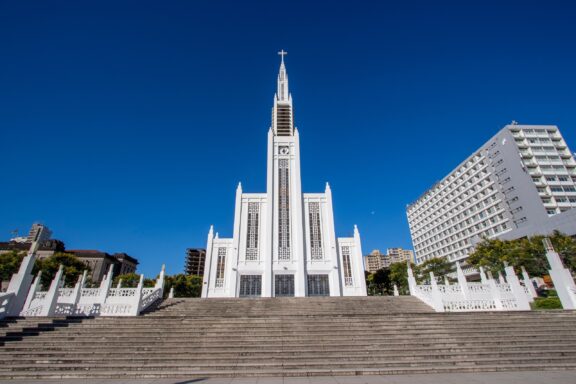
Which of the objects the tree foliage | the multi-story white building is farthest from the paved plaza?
the multi-story white building

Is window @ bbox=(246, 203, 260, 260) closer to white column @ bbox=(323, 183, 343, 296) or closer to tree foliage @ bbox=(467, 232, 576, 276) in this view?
white column @ bbox=(323, 183, 343, 296)

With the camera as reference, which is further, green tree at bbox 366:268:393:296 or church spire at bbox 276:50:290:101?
green tree at bbox 366:268:393:296

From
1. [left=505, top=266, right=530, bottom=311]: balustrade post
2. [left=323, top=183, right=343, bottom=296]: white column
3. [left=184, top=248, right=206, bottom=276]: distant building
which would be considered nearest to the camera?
[left=505, top=266, right=530, bottom=311]: balustrade post

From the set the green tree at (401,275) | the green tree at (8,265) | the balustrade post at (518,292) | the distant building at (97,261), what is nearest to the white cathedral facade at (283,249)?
the green tree at (401,275)

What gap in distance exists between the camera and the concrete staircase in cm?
782

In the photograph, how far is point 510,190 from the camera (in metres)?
54.2

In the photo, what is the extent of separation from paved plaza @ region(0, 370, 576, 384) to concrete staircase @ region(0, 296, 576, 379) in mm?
383

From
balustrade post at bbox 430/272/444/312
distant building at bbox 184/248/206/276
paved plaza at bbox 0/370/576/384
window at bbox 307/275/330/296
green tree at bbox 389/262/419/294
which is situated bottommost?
paved plaza at bbox 0/370/576/384

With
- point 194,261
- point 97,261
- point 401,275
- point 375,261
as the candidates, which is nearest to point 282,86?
point 401,275

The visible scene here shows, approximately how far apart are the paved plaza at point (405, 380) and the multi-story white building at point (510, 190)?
49.2m

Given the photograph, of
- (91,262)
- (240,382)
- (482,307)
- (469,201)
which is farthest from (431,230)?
(91,262)

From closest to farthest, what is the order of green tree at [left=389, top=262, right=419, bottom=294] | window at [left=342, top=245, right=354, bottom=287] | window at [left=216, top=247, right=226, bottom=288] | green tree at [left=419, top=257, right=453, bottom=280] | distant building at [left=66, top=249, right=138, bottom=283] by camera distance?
window at [left=216, top=247, right=226, bottom=288] → window at [left=342, top=245, right=354, bottom=287] → green tree at [left=389, top=262, right=419, bottom=294] → green tree at [left=419, top=257, right=453, bottom=280] → distant building at [left=66, top=249, right=138, bottom=283]

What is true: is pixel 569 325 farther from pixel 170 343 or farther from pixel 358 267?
pixel 358 267

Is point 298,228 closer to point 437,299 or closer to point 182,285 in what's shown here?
point 437,299
